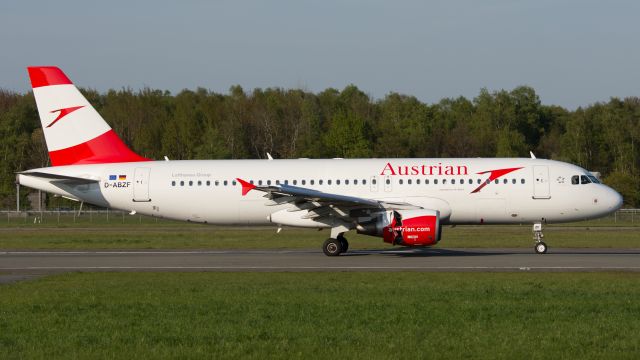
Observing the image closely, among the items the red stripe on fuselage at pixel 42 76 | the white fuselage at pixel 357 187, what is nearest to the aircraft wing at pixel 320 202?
the white fuselage at pixel 357 187

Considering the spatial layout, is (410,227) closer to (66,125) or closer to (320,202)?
(320,202)

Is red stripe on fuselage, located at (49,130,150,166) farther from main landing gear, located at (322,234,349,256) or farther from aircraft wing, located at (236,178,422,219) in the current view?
main landing gear, located at (322,234,349,256)

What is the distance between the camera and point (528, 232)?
47750 millimetres

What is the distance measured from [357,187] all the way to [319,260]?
3.86 meters

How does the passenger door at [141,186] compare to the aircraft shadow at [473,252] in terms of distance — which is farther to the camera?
the passenger door at [141,186]

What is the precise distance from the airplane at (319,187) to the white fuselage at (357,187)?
4 cm

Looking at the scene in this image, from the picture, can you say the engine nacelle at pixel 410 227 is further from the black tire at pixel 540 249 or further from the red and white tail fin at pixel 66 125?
the red and white tail fin at pixel 66 125

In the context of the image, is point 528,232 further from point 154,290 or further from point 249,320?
point 249,320

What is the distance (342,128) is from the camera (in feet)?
291

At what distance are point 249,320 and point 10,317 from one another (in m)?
4.20

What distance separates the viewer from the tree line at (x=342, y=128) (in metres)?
91.1

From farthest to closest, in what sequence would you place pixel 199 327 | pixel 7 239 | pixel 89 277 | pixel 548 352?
pixel 7 239 < pixel 89 277 < pixel 199 327 < pixel 548 352

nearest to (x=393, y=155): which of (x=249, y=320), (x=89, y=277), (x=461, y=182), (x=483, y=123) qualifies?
(x=483, y=123)

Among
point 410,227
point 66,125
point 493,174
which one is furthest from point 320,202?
point 66,125
